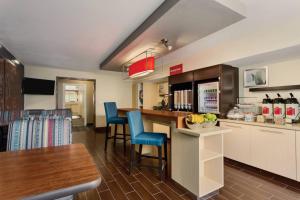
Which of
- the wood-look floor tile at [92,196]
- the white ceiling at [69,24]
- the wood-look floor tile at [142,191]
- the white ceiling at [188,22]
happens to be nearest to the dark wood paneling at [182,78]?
the white ceiling at [188,22]

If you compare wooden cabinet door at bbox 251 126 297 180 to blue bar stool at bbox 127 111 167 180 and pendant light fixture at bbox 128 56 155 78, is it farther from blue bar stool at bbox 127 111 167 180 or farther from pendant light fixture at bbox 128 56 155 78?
pendant light fixture at bbox 128 56 155 78

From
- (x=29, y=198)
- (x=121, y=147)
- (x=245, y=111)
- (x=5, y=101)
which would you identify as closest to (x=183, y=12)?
(x=29, y=198)

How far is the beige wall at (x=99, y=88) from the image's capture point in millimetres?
5031

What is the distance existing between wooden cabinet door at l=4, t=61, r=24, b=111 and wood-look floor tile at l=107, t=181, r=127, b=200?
9.98ft

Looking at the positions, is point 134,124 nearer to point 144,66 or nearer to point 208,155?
point 208,155

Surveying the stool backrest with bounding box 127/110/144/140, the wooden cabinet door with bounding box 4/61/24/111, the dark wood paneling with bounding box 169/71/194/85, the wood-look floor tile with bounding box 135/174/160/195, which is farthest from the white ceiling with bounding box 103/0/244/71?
the wooden cabinet door with bounding box 4/61/24/111

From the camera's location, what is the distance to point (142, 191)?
1977 mm

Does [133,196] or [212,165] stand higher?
[212,165]

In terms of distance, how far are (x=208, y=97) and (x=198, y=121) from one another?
1.65 metres

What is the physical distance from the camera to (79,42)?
304 cm

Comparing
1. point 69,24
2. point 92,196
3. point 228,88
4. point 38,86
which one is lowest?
point 92,196

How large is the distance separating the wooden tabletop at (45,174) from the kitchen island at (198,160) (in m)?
1.21


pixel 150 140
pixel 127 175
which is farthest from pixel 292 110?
pixel 127 175

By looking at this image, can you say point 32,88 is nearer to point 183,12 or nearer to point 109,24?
point 109,24
